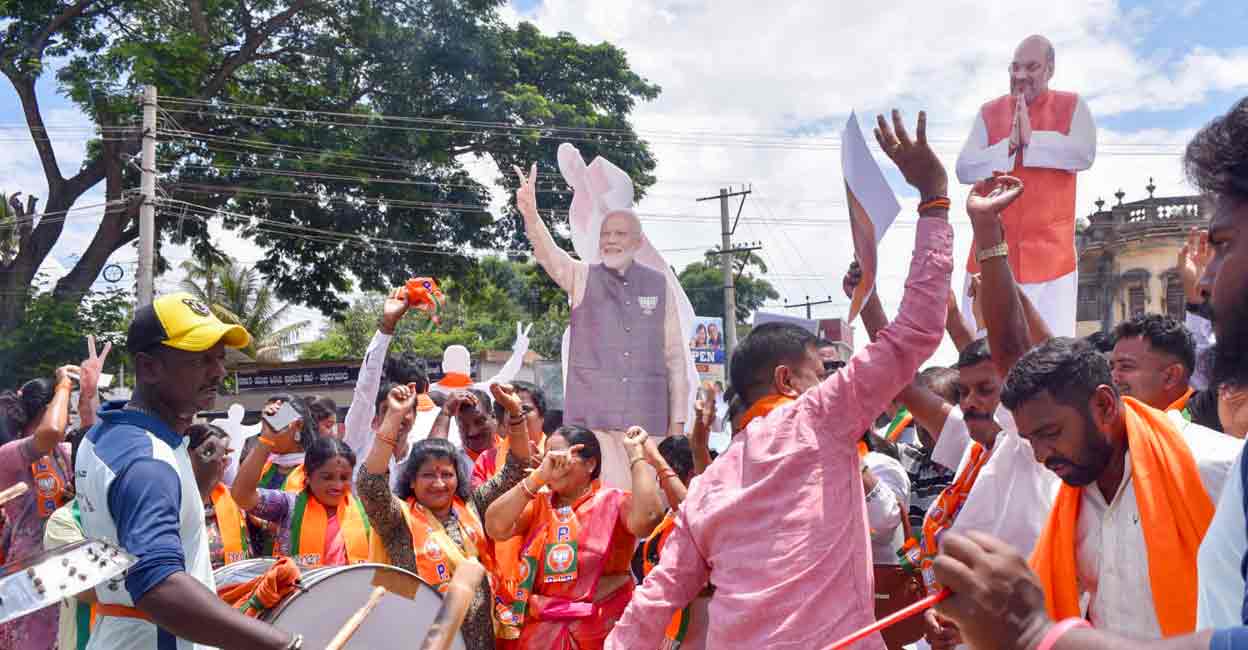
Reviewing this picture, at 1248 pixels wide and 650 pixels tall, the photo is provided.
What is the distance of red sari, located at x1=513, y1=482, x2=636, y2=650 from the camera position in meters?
4.50

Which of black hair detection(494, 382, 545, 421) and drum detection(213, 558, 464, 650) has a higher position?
black hair detection(494, 382, 545, 421)

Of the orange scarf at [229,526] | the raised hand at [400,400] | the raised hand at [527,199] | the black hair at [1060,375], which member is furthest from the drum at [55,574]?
the raised hand at [527,199]

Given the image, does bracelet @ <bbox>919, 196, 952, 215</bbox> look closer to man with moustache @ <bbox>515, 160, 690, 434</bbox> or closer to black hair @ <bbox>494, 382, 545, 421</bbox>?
man with moustache @ <bbox>515, 160, 690, 434</bbox>

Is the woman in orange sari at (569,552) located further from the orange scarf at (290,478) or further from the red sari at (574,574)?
the orange scarf at (290,478)

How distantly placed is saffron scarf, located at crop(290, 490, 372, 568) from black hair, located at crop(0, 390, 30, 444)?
2377 millimetres

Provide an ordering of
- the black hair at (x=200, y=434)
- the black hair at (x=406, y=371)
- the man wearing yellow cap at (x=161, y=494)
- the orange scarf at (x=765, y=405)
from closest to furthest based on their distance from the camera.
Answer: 1. the man wearing yellow cap at (x=161, y=494)
2. the orange scarf at (x=765, y=405)
3. the black hair at (x=200, y=434)
4. the black hair at (x=406, y=371)

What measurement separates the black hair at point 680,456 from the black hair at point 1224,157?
3.58 metres

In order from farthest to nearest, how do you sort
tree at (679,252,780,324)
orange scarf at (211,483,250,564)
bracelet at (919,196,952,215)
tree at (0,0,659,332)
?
tree at (679,252,780,324) < tree at (0,0,659,332) < orange scarf at (211,483,250,564) < bracelet at (919,196,952,215)

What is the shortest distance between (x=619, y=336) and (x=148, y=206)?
602 inches

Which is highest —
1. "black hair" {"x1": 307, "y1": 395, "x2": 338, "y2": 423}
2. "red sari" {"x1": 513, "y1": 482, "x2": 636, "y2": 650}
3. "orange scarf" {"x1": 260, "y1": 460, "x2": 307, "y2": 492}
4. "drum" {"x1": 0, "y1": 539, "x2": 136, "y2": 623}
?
"drum" {"x1": 0, "y1": 539, "x2": 136, "y2": 623}

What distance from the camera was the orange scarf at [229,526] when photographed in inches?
192

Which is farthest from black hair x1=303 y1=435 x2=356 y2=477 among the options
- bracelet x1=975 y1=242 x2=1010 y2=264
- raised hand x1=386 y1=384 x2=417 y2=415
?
bracelet x1=975 y1=242 x2=1010 y2=264

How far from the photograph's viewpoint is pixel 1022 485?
10.5 feet

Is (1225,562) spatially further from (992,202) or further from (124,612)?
(124,612)
